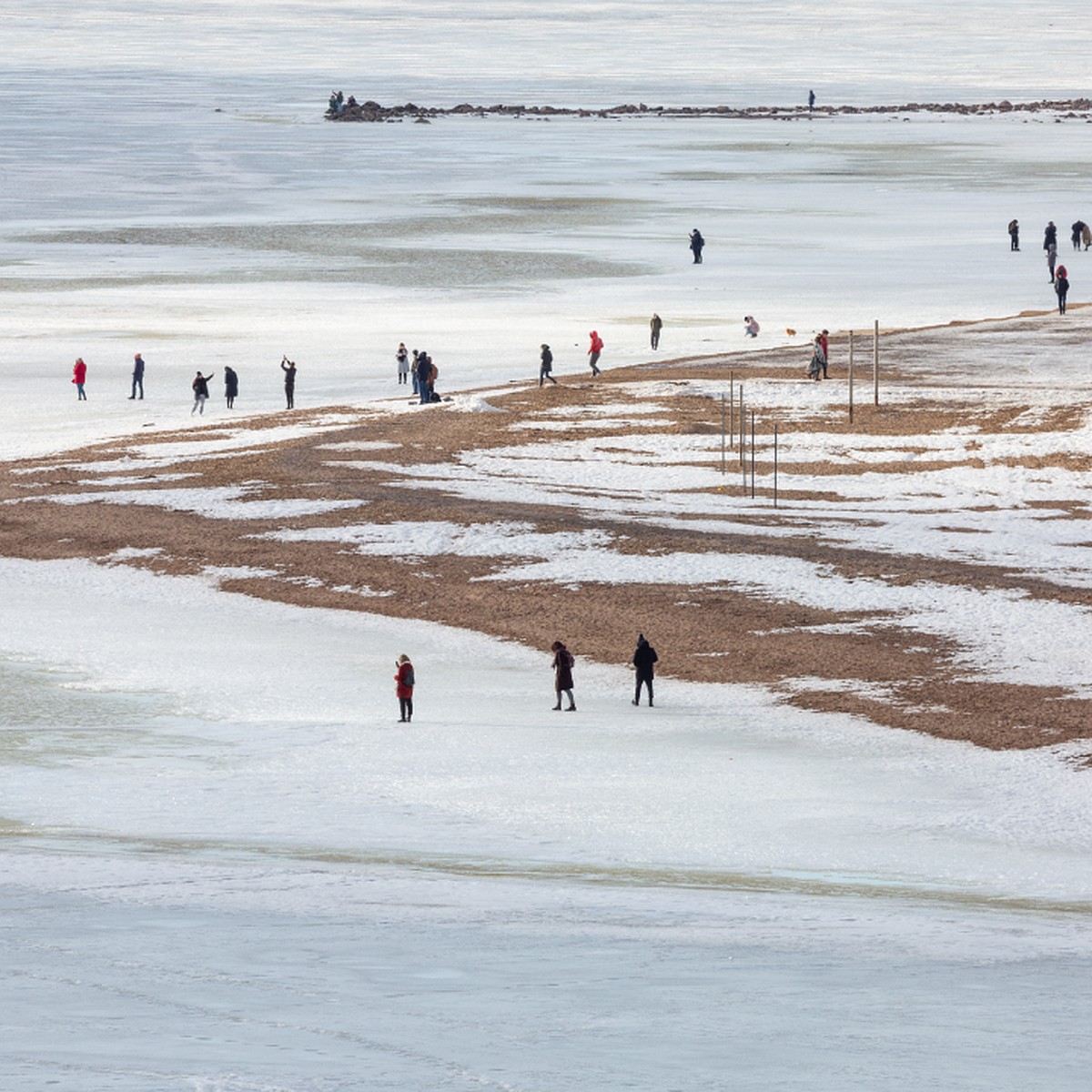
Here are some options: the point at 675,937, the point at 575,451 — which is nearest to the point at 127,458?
the point at 575,451

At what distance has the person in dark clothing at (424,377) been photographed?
152 ft

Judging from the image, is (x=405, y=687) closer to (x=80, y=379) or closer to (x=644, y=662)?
(x=644, y=662)

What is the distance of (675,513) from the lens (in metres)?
35.0

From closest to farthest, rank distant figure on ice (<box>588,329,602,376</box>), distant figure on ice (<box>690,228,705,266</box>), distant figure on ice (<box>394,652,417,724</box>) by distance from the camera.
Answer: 1. distant figure on ice (<box>394,652,417,724</box>)
2. distant figure on ice (<box>588,329,602,376</box>)
3. distant figure on ice (<box>690,228,705,266</box>)

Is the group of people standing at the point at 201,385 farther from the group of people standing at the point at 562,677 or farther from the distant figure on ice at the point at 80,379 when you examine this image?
the group of people standing at the point at 562,677

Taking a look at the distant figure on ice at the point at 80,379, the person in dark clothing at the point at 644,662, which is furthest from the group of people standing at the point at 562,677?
the distant figure on ice at the point at 80,379

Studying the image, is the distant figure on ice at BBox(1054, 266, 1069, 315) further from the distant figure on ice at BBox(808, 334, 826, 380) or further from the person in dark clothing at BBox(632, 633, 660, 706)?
the person in dark clothing at BBox(632, 633, 660, 706)

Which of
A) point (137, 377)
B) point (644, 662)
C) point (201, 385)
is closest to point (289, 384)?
point (201, 385)

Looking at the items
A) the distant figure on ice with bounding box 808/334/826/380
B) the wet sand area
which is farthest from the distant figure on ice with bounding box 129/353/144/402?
the distant figure on ice with bounding box 808/334/826/380

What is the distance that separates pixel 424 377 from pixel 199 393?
550cm

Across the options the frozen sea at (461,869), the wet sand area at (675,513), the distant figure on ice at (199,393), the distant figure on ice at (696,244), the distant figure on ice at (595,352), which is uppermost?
the distant figure on ice at (696,244)

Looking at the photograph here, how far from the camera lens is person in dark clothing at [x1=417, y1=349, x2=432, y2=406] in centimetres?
4622

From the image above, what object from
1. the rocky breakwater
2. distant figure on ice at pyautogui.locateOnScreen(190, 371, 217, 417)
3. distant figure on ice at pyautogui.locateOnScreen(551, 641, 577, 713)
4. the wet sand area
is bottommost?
distant figure on ice at pyautogui.locateOnScreen(551, 641, 577, 713)

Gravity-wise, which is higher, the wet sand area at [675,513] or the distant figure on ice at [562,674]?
the wet sand area at [675,513]
